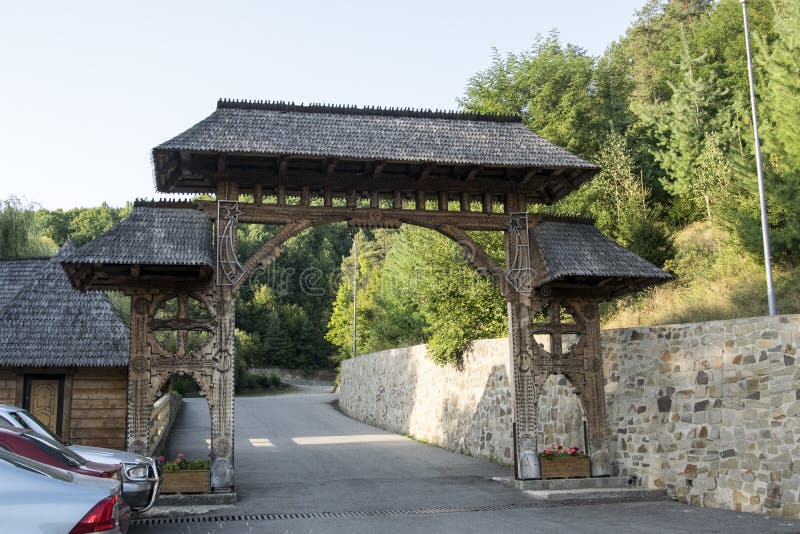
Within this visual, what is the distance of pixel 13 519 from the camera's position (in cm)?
460

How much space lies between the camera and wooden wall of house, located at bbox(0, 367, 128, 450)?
14.6 m

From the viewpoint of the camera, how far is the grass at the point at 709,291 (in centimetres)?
1617

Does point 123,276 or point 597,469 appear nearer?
point 123,276

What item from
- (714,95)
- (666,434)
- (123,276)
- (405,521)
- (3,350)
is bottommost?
(405,521)

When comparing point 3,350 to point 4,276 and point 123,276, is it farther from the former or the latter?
point 123,276

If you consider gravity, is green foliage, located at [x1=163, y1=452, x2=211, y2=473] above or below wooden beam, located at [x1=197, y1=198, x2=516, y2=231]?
below

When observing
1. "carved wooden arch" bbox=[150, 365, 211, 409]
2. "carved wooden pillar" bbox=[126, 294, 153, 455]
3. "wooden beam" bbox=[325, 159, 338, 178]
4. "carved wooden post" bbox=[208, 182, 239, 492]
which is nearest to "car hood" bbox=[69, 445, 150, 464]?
"carved wooden pillar" bbox=[126, 294, 153, 455]

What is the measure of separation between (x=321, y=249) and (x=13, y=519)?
72679 mm

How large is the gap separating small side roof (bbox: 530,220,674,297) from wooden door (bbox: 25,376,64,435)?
10092mm

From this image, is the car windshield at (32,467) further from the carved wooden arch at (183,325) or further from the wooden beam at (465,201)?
the wooden beam at (465,201)

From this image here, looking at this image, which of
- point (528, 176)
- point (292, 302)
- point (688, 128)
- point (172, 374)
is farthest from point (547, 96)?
point (292, 302)

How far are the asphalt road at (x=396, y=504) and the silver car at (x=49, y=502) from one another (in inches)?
197

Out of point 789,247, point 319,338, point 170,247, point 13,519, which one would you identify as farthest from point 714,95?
point 319,338

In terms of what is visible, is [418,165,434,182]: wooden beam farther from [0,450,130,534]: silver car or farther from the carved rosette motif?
[0,450,130,534]: silver car
